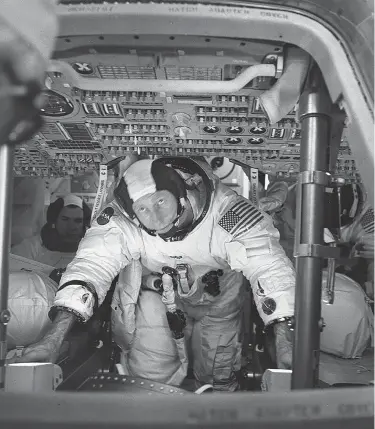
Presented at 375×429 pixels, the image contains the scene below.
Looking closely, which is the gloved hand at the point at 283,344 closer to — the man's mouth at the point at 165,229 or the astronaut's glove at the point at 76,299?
the man's mouth at the point at 165,229

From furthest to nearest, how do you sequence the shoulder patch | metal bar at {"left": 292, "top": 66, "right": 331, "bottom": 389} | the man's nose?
the man's nose → the shoulder patch → metal bar at {"left": 292, "top": 66, "right": 331, "bottom": 389}

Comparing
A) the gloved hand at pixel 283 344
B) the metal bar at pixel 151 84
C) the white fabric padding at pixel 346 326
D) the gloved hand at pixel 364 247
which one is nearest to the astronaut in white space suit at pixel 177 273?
the gloved hand at pixel 283 344

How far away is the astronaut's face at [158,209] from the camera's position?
7.56 ft

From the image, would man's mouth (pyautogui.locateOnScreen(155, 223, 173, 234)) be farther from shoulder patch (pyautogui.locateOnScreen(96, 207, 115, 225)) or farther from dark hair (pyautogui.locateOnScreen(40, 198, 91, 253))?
dark hair (pyautogui.locateOnScreen(40, 198, 91, 253))

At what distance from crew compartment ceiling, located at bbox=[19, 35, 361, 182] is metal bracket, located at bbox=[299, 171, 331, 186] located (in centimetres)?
24

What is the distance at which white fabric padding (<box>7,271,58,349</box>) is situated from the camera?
2645 millimetres

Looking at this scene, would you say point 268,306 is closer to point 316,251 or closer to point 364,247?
point 316,251

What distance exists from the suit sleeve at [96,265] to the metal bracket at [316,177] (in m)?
1.20

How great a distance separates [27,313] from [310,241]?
72.0 inches

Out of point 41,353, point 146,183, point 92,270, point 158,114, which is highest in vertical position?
point 158,114

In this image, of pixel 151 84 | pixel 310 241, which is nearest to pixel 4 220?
pixel 151 84

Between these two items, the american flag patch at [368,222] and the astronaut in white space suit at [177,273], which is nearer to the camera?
the astronaut in white space suit at [177,273]

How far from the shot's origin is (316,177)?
1312 millimetres

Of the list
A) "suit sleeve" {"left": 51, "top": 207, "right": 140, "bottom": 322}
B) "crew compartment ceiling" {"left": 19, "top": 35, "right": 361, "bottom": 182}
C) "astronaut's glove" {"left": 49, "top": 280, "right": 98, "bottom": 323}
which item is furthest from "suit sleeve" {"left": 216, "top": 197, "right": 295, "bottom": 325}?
"astronaut's glove" {"left": 49, "top": 280, "right": 98, "bottom": 323}
